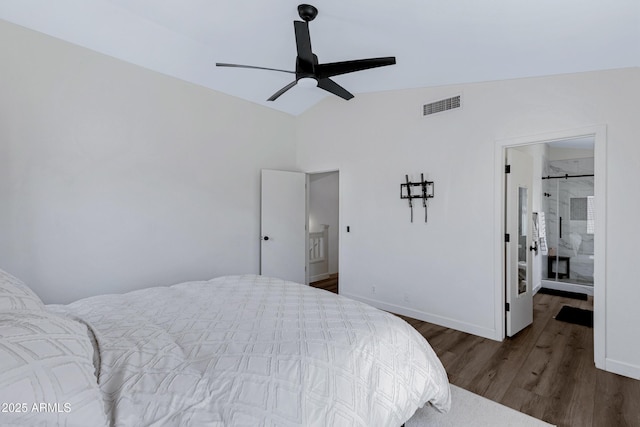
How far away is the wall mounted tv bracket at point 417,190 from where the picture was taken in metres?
3.53

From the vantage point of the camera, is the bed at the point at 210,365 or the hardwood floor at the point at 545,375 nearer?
the bed at the point at 210,365

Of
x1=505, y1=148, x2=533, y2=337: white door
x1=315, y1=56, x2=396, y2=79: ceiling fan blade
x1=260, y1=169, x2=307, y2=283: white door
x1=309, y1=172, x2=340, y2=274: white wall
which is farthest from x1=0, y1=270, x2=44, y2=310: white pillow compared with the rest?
x1=309, y1=172, x2=340, y2=274: white wall

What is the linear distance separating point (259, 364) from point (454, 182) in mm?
2920

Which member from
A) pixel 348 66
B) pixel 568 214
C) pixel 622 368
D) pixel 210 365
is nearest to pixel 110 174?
pixel 348 66

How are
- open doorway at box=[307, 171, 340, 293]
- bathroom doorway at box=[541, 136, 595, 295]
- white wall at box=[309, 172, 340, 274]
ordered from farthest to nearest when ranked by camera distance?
white wall at box=[309, 172, 340, 274] < open doorway at box=[307, 171, 340, 293] < bathroom doorway at box=[541, 136, 595, 295]

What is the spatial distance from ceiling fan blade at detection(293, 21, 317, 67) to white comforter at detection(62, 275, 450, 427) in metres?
1.79

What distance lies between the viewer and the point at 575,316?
12.1ft

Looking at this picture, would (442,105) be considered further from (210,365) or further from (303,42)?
(210,365)

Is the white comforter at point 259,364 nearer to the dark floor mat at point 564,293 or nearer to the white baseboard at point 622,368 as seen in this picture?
the white baseboard at point 622,368

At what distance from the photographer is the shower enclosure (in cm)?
509

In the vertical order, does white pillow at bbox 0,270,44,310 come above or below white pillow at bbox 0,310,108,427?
above

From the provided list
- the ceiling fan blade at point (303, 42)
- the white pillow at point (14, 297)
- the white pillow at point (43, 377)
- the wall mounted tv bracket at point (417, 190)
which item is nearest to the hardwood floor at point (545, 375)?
the wall mounted tv bracket at point (417, 190)

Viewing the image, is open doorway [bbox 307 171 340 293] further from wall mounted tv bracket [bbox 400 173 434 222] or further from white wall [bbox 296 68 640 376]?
wall mounted tv bracket [bbox 400 173 434 222]

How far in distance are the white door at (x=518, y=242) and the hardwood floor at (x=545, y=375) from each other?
0.22 meters
